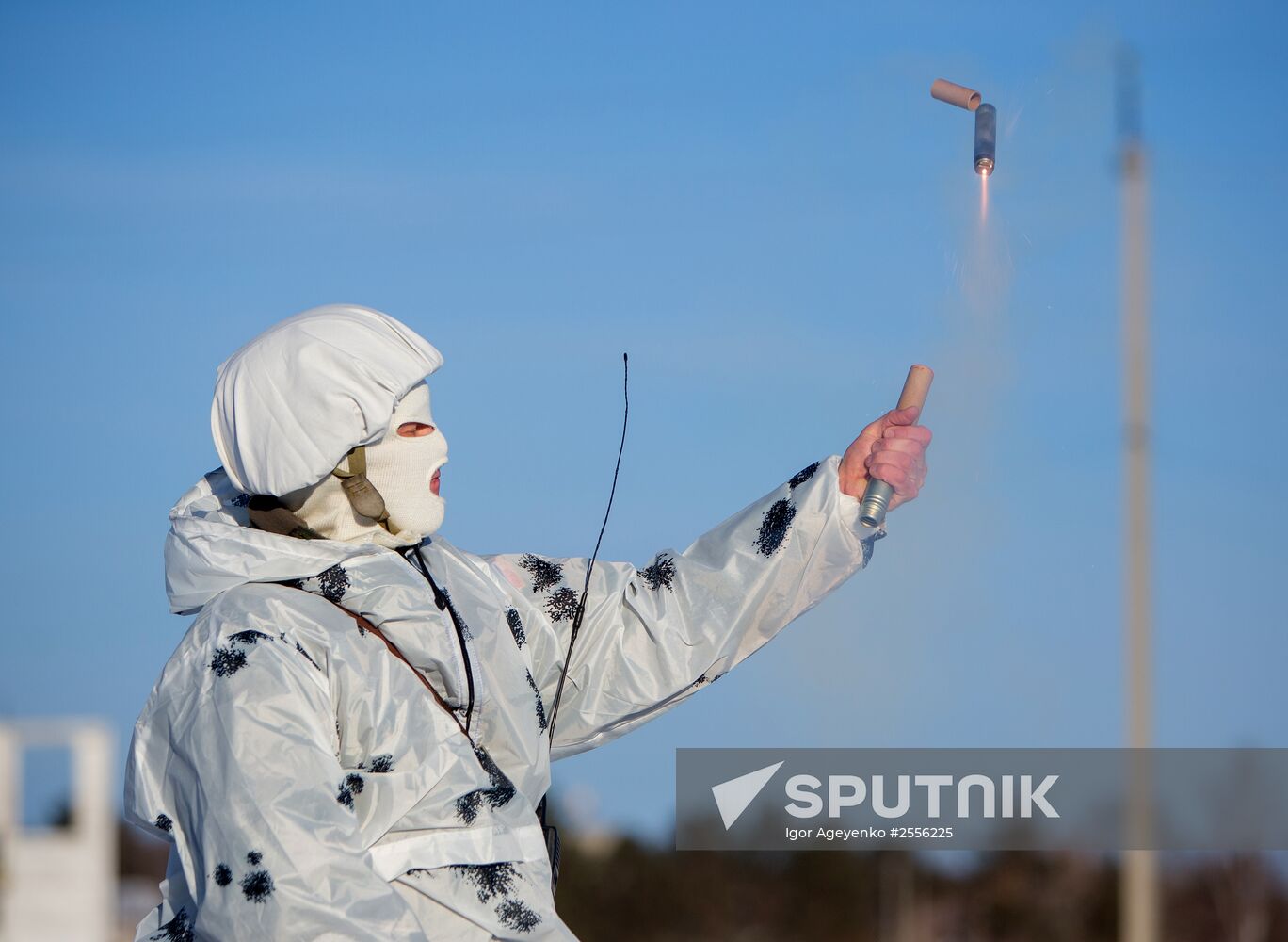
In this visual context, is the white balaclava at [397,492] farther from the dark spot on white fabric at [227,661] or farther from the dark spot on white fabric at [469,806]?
the dark spot on white fabric at [469,806]

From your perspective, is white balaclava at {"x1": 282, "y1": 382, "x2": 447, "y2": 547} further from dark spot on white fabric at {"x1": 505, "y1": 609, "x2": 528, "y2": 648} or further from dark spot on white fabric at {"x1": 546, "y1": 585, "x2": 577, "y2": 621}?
dark spot on white fabric at {"x1": 546, "y1": 585, "x2": 577, "y2": 621}

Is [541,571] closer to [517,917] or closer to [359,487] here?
[359,487]

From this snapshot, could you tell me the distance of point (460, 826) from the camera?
2.38 m

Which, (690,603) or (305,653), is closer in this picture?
(305,653)

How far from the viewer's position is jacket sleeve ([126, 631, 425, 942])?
6.86 feet

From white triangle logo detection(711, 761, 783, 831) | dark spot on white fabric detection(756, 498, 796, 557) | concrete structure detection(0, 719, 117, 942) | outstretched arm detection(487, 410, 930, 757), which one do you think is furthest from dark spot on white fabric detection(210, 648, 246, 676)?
concrete structure detection(0, 719, 117, 942)

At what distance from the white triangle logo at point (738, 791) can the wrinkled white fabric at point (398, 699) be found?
4.52 ft

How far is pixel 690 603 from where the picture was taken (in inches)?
115

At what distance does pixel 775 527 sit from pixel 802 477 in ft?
0.38

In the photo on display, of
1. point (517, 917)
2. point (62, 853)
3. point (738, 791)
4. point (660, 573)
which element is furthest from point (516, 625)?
point (62, 853)

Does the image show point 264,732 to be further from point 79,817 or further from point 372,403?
point 79,817

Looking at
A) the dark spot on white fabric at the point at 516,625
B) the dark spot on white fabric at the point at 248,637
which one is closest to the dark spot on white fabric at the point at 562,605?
→ the dark spot on white fabric at the point at 516,625

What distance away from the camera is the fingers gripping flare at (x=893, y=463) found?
2.76 meters

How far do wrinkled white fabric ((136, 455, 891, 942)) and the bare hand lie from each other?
4 cm
